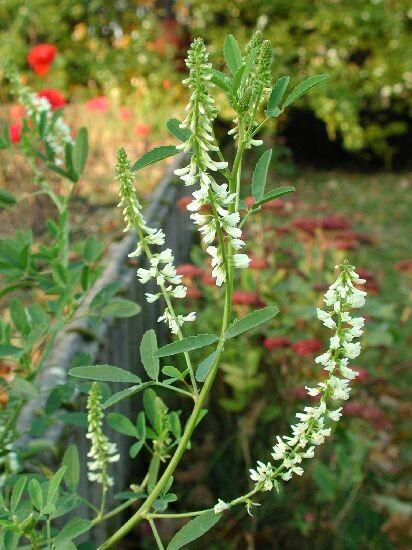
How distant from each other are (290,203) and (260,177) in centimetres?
292

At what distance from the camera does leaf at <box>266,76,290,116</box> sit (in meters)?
0.86

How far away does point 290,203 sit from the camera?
3844mm

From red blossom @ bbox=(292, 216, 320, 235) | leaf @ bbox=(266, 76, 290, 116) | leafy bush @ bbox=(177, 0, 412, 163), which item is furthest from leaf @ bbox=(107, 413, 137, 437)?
leafy bush @ bbox=(177, 0, 412, 163)

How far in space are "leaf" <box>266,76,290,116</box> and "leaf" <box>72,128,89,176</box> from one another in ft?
2.04

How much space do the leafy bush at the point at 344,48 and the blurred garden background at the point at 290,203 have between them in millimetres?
21

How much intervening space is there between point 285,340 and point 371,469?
26.5 inches

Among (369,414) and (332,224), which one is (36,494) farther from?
(332,224)

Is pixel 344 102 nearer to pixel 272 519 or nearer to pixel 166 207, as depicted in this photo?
pixel 166 207

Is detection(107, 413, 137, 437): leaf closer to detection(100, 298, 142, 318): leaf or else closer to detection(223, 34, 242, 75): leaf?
detection(100, 298, 142, 318): leaf

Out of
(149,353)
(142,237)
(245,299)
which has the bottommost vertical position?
(245,299)

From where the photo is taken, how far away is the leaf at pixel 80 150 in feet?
4.72

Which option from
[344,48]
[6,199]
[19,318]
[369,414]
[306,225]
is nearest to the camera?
[19,318]

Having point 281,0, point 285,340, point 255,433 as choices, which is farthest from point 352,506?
point 281,0

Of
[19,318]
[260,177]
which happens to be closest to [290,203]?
[19,318]
